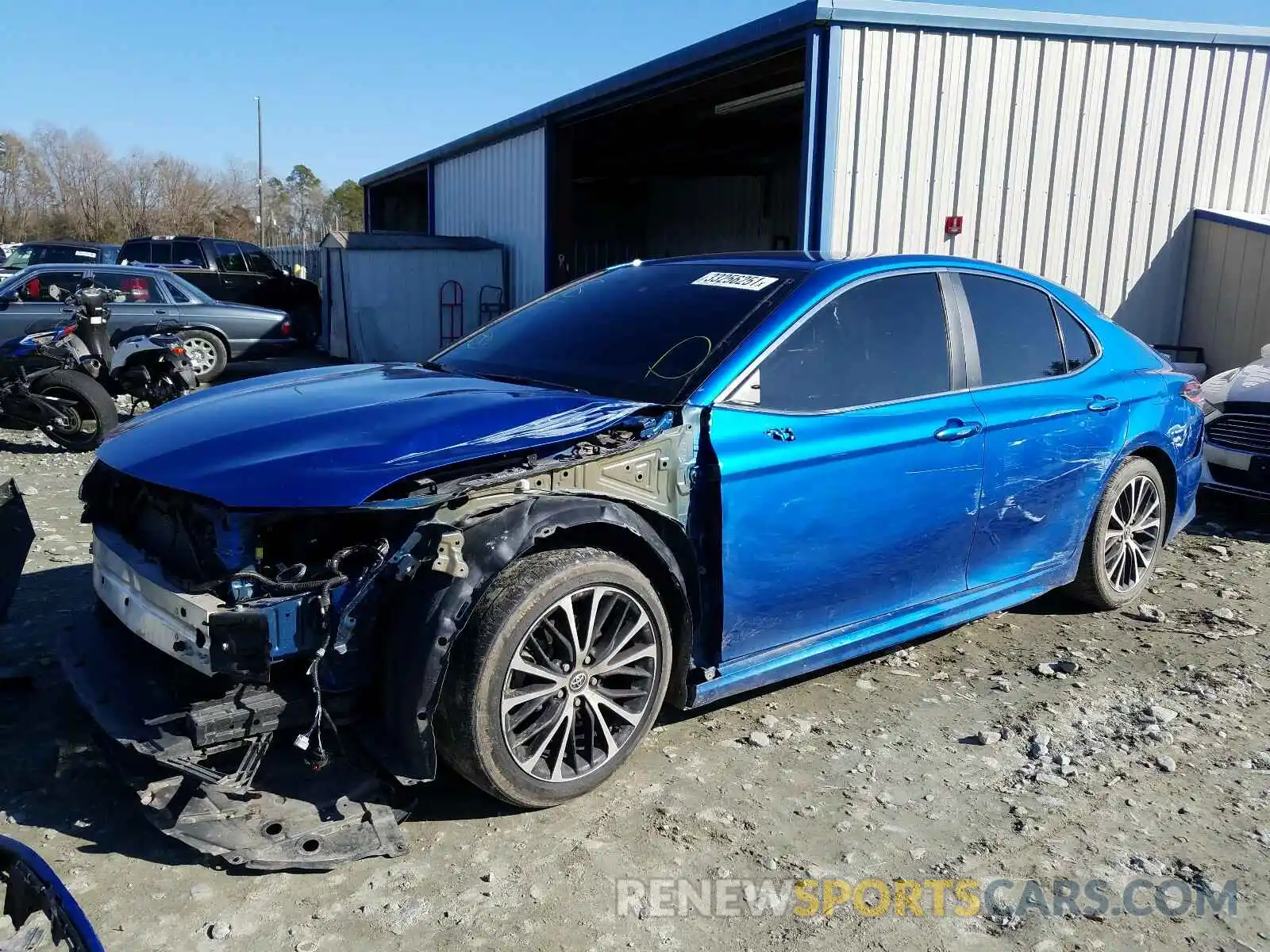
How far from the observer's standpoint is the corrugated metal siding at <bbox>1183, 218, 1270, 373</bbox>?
31.1 feet

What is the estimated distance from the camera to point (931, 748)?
3.64m

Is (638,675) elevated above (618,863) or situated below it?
above

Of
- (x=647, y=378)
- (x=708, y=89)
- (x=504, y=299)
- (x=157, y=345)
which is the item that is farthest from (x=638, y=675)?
(x=504, y=299)

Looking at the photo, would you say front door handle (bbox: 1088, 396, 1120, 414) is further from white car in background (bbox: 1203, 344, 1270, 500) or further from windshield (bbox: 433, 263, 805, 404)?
white car in background (bbox: 1203, 344, 1270, 500)

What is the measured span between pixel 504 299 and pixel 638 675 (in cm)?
1310

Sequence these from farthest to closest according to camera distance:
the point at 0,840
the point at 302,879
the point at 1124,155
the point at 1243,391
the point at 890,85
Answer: the point at 1124,155 → the point at 890,85 → the point at 1243,391 → the point at 302,879 → the point at 0,840

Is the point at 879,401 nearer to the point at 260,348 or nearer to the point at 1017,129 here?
the point at 1017,129

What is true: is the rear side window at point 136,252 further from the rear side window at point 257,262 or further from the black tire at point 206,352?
the black tire at point 206,352

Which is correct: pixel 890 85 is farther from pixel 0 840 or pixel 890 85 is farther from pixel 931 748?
pixel 0 840

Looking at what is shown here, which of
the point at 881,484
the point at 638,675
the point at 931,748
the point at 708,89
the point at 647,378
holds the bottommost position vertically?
the point at 931,748

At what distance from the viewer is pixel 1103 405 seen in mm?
4605

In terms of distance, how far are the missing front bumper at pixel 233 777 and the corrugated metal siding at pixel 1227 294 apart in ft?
31.5

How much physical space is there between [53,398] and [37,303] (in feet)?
12.9

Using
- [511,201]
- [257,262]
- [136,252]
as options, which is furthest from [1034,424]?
[136,252]
